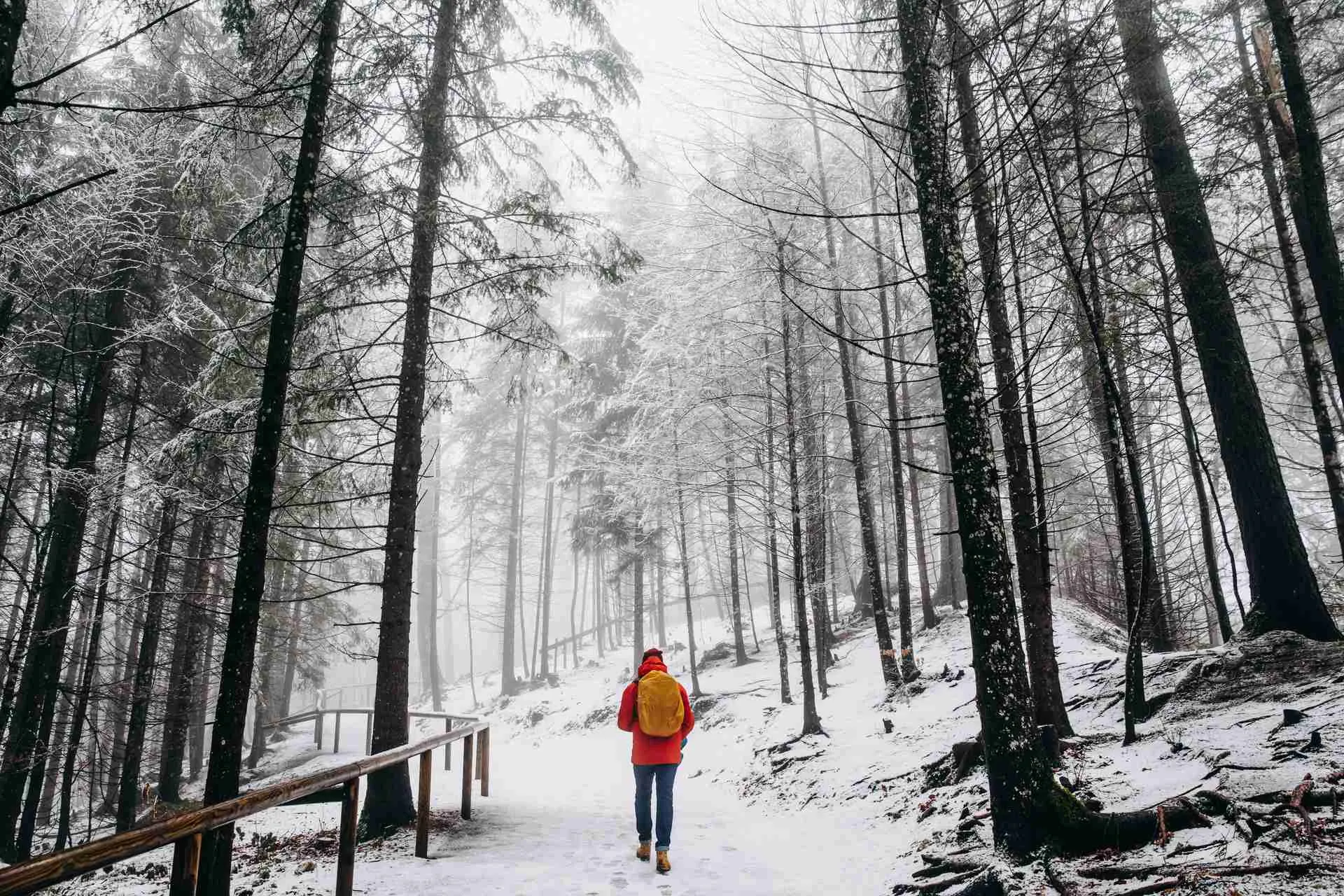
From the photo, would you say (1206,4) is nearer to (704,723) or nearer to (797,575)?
(797,575)

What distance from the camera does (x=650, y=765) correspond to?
248 inches

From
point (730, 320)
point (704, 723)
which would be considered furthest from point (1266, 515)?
point (704, 723)

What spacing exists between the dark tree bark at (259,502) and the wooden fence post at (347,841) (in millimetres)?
712

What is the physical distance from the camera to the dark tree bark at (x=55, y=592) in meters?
8.55

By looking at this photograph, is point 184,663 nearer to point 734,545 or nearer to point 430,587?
point 734,545

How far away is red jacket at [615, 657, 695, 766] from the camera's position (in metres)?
6.29

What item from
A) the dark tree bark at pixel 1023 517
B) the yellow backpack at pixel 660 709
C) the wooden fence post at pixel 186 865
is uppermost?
the dark tree bark at pixel 1023 517

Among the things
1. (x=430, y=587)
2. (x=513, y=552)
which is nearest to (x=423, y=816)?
(x=513, y=552)

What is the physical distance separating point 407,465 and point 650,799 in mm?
4517

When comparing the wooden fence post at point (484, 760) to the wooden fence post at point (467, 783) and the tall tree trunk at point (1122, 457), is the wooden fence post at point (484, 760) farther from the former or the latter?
the tall tree trunk at point (1122, 457)

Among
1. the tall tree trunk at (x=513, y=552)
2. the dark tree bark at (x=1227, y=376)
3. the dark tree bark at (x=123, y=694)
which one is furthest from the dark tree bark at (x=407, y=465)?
the tall tree trunk at (x=513, y=552)

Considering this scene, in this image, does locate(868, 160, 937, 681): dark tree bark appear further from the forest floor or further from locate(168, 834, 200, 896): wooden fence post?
locate(168, 834, 200, 896): wooden fence post

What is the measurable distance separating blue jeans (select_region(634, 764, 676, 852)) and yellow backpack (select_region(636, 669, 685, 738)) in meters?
0.35

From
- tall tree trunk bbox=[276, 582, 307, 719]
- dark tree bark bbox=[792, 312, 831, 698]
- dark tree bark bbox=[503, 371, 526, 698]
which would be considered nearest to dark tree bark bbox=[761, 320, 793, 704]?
dark tree bark bbox=[792, 312, 831, 698]
